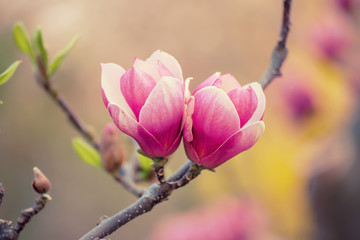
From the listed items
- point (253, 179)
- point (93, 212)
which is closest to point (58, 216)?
point (93, 212)

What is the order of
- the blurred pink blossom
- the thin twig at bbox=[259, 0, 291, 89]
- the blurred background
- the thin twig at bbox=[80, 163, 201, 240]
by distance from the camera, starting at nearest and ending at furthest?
the thin twig at bbox=[80, 163, 201, 240]
the thin twig at bbox=[259, 0, 291, 89]
the blurred background
the blurred pink blossom

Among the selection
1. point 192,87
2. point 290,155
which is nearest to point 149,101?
point 290,155

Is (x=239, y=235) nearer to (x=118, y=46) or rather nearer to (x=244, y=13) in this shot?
(x=244, y=13)

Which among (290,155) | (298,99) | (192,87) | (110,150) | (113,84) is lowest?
(290,155)

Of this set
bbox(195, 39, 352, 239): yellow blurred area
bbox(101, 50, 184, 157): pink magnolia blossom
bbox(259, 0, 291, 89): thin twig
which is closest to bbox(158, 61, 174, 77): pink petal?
bbox(101, 50, 184, 157): pink magnolia blossom

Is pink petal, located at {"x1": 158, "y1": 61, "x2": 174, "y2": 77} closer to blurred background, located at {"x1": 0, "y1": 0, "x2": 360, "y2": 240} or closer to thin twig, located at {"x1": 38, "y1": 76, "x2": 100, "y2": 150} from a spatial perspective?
thin twig, located at {"x1": 38, "y1": 76, "x2": 100, "y2": 150}

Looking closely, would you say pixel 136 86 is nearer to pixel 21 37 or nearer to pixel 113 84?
pixel 113 84

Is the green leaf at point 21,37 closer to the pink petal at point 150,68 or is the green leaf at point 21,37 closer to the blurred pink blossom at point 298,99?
the pink petal at point 150,68

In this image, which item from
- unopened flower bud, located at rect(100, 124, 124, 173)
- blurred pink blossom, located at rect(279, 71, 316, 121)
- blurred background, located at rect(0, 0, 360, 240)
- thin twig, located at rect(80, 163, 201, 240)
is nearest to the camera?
thin twig, located at rect(80, 163, 201, 240)
